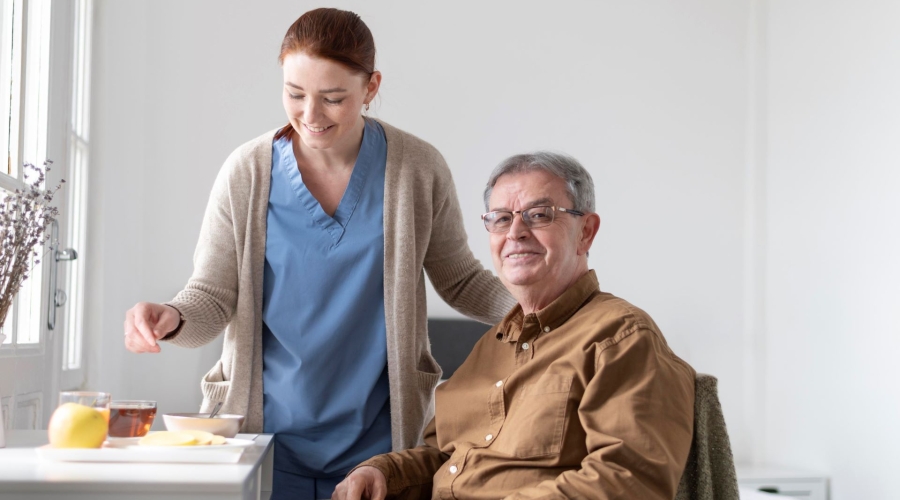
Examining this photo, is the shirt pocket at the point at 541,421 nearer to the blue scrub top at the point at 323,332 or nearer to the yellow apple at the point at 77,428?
the blue scrub top at the point at 323,332

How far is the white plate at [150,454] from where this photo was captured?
1146 mm

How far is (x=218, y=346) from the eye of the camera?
3.67 meters

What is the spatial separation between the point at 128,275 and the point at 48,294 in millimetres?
1181

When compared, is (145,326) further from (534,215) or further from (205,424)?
(534,215)

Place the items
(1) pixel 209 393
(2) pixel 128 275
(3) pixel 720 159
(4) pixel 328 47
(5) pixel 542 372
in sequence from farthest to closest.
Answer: (3) pixel 720 159 → (2) pixel 128 275 → (1) pixel 209 393 → (4) pixel 328 47 → (5) pixel 542 372

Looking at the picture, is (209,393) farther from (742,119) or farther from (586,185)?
(742,119)

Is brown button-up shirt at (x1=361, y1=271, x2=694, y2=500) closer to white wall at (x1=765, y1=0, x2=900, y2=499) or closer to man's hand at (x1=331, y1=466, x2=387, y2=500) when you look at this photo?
man's hand at (x1=331, y1=466, x2=387, y2=500)

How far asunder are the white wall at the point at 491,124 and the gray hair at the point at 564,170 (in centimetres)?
236

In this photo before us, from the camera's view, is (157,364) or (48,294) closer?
(48,294)

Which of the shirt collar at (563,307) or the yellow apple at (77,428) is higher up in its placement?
the shirt collar at (563,307)

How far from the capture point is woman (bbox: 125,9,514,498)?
162 centimetres

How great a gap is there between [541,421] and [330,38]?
767 millimetres

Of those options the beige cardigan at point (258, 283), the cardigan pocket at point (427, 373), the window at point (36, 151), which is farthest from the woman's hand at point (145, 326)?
the window at point (36, 151)

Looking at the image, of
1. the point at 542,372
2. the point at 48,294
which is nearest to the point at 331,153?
the point at 542,372
